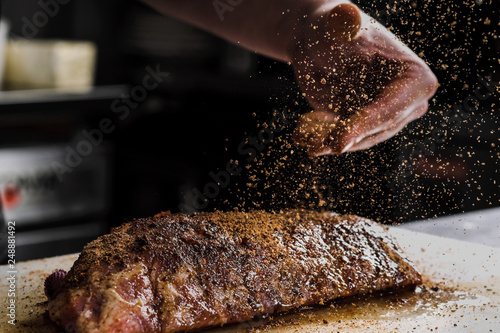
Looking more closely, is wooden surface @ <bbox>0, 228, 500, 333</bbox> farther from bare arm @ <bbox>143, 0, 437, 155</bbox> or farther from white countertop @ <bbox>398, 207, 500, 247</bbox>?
bare arm @ <bbox>143, 0, 437, 155</bbox>

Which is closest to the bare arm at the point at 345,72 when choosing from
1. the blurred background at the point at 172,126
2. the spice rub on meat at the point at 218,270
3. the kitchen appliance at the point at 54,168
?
the spice rub on meat at the point at 218,270

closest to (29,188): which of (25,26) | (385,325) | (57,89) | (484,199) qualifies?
(57,89)

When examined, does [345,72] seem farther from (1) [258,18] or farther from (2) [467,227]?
(2) [467,227]

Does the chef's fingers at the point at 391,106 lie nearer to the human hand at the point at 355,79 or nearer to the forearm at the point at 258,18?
the human hand at the point at 355,79

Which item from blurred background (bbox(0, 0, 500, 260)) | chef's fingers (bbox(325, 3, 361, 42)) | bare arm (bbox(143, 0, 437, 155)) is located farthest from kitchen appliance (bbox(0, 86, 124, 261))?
chef's fingers (bbox(325, 3, 361, 42))

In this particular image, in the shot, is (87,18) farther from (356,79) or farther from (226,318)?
(226,318)

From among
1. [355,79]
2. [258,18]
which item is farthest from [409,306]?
[258,18]
